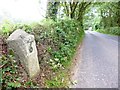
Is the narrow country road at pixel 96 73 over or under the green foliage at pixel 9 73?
under

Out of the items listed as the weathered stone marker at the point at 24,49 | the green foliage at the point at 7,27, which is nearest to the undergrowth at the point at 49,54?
the green foliage at the point at 7,27

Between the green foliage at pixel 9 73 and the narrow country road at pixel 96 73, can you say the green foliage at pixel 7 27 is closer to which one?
the green foliage at pixel 9 73

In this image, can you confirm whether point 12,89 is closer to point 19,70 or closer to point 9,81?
point 9,81

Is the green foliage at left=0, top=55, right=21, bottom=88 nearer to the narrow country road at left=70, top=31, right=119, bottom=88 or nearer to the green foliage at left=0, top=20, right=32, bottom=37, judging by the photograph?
the green foliage at left=0, top=20, right=32, bottom=37

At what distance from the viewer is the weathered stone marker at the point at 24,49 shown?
495 centimetres

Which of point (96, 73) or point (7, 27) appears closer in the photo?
point (7, 27)

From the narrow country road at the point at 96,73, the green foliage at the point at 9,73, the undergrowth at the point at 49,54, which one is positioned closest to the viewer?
the green foliage at the point at 9,73

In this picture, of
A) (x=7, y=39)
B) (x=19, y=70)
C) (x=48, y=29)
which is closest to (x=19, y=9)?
(x=48, y=29)

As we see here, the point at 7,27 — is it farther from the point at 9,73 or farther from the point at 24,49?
the point at 9,73

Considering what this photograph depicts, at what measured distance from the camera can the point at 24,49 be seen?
500cm

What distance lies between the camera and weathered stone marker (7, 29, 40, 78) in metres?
4.95

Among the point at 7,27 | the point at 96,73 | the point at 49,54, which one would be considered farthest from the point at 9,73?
the point at 96,73

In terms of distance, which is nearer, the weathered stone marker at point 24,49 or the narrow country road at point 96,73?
the weathered stone marker at point 24,49

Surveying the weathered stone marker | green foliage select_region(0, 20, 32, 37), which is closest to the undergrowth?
green foliage select_region(0, 20, 32, 37)
